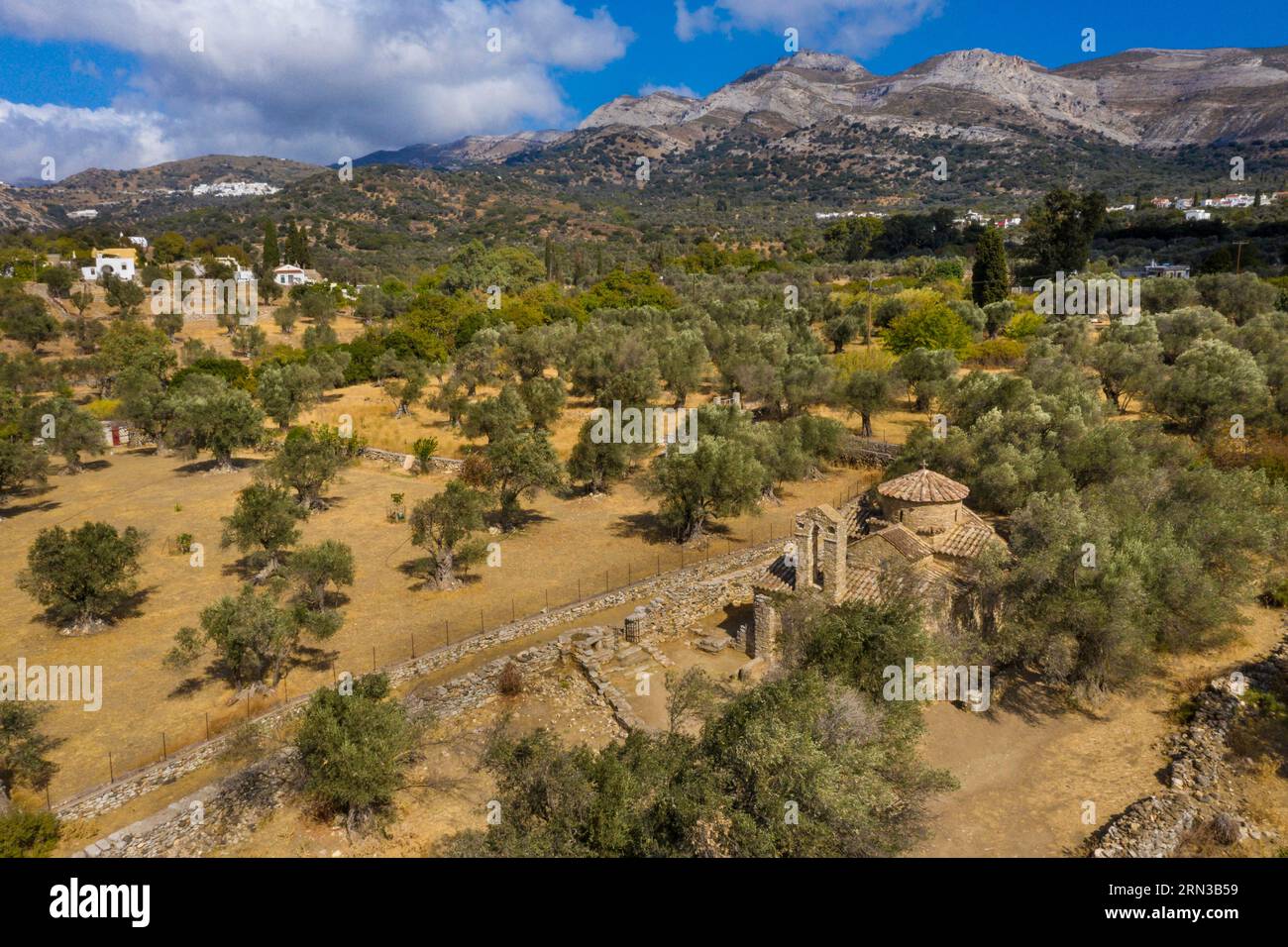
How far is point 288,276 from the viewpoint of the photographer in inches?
4082

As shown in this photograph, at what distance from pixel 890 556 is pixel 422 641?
15088mm

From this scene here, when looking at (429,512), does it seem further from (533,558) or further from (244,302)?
(244,302)

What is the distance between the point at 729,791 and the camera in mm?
11758

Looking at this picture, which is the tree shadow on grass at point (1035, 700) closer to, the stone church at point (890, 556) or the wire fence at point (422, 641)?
the stone church at point (890, 556)

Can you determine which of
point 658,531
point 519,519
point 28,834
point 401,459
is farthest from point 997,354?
point 28,834

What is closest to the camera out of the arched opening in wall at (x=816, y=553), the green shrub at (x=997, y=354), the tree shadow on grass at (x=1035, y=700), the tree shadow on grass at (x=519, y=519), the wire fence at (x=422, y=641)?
the wire fence at (x=422, y=641)

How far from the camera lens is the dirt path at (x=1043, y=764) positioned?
14.9 metres

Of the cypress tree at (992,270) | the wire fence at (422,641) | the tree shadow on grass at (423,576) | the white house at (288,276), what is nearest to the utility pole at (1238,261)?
the cypress tree at (992,270)

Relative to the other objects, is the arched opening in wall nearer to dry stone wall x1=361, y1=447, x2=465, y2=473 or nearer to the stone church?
the stone church

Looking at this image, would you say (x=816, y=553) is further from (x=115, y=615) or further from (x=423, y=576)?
(x=115, y=615)

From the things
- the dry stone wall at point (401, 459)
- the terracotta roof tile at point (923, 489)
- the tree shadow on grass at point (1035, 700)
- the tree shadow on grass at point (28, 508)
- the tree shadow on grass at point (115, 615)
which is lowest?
the tree shadow on grass at point (1035, 700)

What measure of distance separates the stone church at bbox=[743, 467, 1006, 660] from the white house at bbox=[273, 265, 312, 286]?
10078cm

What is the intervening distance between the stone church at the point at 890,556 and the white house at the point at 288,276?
10078 centimetres
